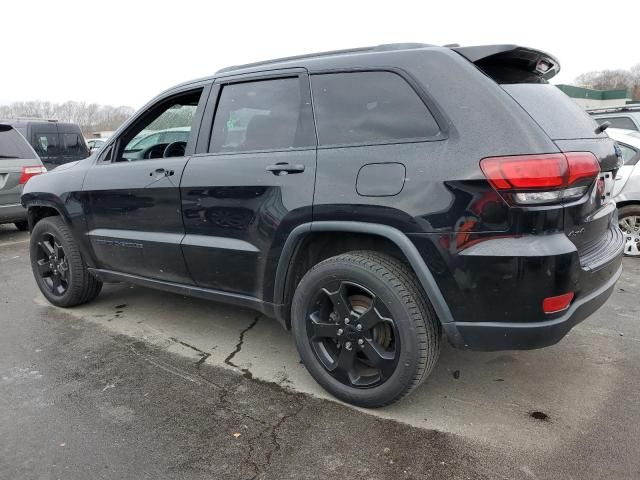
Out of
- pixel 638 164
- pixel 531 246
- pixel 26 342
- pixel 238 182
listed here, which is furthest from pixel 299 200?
pixel 638 164

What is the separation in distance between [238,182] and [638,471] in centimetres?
244

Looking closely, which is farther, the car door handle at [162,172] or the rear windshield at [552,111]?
the car door handle at [162,172]

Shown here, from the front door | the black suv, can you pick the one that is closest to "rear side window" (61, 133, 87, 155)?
the front door

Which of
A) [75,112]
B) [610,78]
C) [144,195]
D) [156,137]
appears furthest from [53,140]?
[610,78]

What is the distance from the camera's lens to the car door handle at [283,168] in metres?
2.73

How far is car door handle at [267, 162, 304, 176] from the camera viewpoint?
273cm

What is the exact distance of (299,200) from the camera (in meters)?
2.70

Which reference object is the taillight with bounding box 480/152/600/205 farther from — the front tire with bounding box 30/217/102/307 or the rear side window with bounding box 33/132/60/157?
the rear side window with bounding box 33/132/60/157

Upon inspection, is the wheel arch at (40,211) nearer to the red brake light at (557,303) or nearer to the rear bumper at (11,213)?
the rear bumper at (11,213)

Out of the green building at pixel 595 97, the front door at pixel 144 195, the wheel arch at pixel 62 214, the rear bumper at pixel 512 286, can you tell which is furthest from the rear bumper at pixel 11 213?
the green building at pixel 595 97

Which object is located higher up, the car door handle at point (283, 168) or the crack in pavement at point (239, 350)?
the car door handle at point (283, 168)

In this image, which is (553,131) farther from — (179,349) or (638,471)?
(179,349)

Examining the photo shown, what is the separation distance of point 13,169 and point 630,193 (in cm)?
825

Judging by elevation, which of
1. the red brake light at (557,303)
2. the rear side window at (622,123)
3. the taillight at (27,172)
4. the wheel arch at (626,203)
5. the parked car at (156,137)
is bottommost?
the wheel arch at (626,203)
